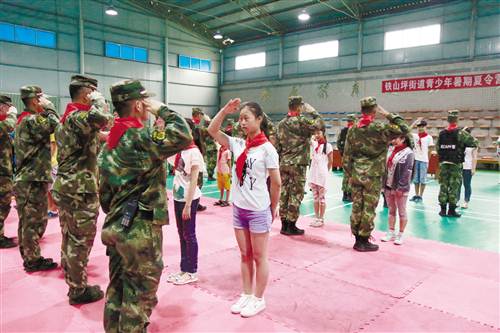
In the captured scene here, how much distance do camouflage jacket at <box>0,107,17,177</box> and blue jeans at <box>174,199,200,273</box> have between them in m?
2.75

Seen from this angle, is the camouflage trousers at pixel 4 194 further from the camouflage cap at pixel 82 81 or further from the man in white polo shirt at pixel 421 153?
the man in white polo shirt at pixel 421 153

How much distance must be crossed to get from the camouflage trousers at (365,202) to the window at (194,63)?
2032cm

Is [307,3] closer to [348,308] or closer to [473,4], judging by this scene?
[473,4]

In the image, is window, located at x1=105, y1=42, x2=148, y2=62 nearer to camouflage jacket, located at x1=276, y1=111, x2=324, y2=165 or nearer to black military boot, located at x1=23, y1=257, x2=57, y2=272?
camouflage jacket, located at x1=276, y1=111, x2=324, y2=165

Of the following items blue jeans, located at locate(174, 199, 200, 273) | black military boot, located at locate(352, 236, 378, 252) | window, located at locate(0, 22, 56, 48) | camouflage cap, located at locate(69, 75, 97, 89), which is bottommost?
black military boot, located at locate(352, 236, 378, 252)

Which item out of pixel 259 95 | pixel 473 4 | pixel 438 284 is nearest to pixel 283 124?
pixel 438 284

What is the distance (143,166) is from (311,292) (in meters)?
2.45

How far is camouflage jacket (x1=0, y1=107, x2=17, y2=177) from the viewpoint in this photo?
4797 mm

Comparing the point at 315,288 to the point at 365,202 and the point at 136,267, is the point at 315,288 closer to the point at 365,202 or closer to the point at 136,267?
the point at 365,202

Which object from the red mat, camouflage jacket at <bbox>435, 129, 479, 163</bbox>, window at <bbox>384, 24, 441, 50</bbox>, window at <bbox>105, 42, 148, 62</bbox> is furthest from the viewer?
window at <bbox>105, 42, 148, 62</bbox>

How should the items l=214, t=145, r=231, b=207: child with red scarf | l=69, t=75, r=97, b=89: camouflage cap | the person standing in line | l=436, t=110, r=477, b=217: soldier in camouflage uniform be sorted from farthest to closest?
1. l=214, t=145, r=231, b=207: child with red scarf
2. the person standing in line
3. l=436, t=110, r=477, b=217: soldier in camouflage uniform
4. l=69, t=75, r=97, b=89: camouflage cap

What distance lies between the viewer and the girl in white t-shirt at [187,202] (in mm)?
3602

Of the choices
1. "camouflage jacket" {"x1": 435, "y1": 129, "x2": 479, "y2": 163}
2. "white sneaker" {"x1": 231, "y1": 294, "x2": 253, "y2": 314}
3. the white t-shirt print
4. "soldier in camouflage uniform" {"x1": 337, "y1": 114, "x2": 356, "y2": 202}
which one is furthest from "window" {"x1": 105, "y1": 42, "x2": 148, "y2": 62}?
"white sneaker" {"x1": 231, "y1": 294, "x2": 253, "y2": 314}

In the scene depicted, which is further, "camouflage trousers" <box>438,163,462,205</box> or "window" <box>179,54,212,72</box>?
"window" <box>179,54,212,72</box>
